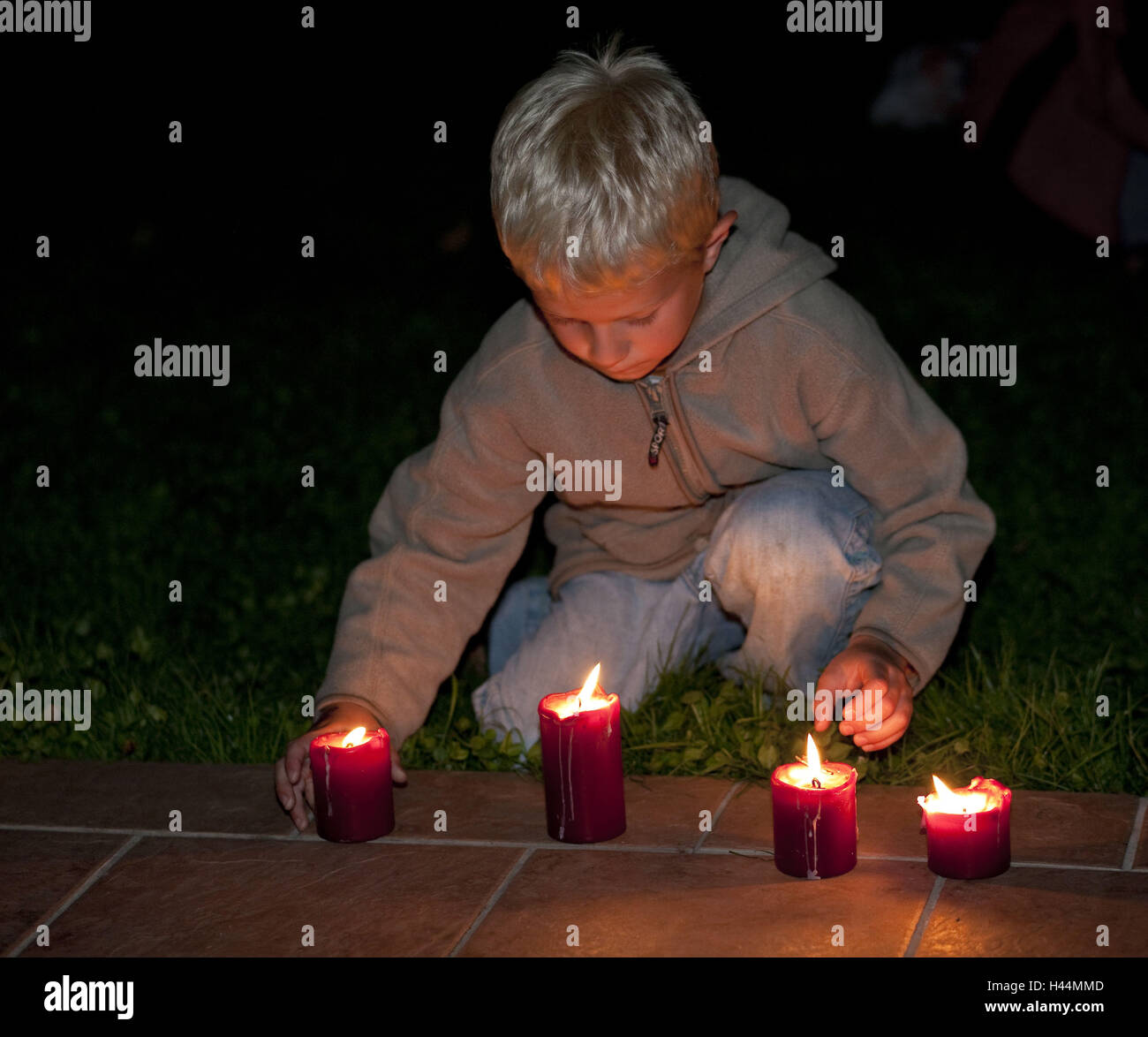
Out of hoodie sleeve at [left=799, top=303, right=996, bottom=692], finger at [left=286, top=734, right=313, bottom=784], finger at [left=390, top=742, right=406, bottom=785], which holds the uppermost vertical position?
hoodie sleeve at [left=799, top=303, right=996, bottom=692]

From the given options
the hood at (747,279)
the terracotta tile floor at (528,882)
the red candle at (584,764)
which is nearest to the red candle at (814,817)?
the terracotta tile floor at (528,882)

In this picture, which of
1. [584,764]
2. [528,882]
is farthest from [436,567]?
[528,882]

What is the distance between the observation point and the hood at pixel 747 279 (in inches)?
106

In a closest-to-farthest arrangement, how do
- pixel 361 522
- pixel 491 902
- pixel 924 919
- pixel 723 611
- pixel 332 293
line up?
pixel 924 919 < pixel 491 902 < pixel 723 611 < pixel 361 522 < pixel 332 293

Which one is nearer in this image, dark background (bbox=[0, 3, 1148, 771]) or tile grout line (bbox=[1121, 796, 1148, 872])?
tile grout line (bbox=[1121, 796, 1148, 872])

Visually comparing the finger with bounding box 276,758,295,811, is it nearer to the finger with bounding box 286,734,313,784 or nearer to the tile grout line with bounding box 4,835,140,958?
the finger with bounding box 286,734,313,784

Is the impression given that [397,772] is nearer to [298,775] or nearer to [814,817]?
[298,775]

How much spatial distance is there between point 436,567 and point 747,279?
0.81 m

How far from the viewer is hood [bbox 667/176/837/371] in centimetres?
269

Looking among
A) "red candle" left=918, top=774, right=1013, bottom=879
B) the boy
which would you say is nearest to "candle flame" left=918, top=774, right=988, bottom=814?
"red candle" left=918, top=774, right=1013, bottom=879

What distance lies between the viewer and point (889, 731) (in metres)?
2.51

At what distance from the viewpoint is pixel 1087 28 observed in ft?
20.5
